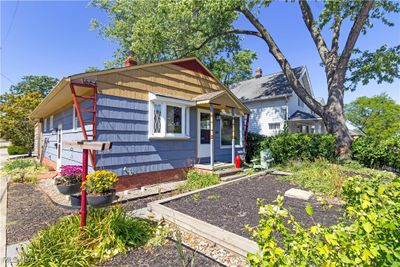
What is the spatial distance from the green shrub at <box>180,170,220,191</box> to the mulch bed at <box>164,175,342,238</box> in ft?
2.11

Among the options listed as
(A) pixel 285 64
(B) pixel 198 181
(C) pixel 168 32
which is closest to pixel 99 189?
(B) pixel 198 181

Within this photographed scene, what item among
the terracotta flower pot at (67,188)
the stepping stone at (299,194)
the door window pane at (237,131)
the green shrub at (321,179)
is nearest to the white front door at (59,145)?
the terracotta flower pot at (67,188)

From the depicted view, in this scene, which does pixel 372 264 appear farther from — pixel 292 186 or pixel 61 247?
pixel 292 186

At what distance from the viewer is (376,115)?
27.0m

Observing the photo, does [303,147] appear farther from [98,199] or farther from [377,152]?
[98,199]

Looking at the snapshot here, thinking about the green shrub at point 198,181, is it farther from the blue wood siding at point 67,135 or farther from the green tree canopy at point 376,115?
the green tree canopy at point 376,115

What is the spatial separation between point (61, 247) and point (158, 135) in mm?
4444

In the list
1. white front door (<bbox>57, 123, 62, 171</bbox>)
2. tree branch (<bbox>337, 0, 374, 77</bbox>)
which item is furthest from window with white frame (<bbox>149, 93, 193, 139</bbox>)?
tree branch (<bbox>337, 0, 374, 77</bbox>)

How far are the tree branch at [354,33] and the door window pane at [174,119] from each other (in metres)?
8.57

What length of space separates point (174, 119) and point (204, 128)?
1.71 metres

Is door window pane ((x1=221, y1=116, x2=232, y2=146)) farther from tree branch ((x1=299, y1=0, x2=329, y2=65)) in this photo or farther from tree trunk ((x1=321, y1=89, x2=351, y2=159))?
tree branch ((x1=299, y1=0, x2=329, y2=65))

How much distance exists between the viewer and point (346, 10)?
1080 centimetres

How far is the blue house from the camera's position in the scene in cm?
580

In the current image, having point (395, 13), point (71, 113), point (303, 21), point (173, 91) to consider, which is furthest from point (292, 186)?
point (395, 13)
